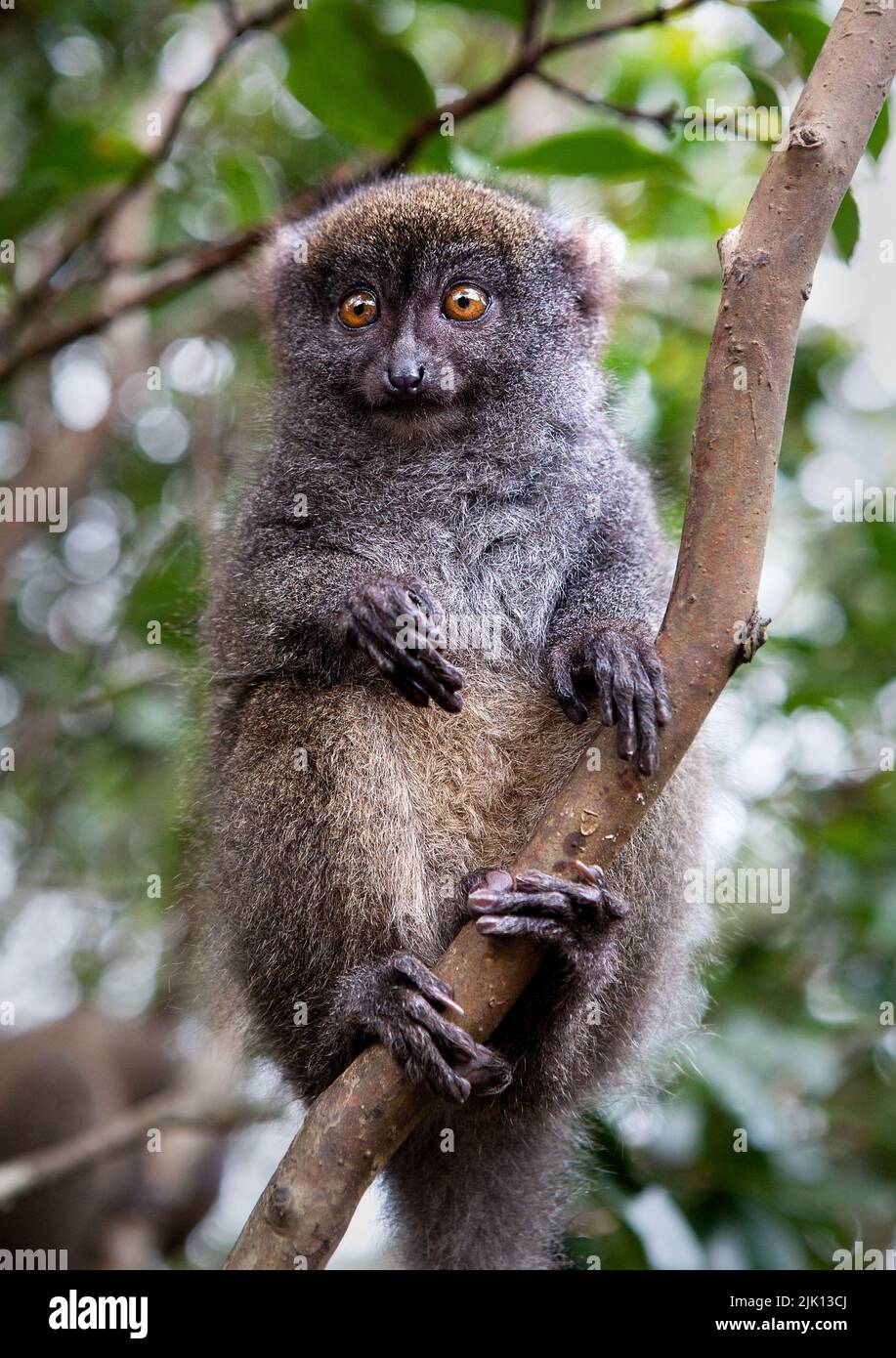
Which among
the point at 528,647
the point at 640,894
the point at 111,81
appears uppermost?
the point at 111,81

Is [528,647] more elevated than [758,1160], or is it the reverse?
[528,647]

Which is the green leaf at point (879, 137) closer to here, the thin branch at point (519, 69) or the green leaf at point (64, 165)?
the thin branch at point (519, 69)

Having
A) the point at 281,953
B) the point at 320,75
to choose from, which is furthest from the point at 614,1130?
the point at 320,75

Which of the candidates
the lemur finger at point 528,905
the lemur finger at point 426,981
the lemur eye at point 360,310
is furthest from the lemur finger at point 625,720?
the lemur eye at point 360,310

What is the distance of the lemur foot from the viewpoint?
3744 millimetres

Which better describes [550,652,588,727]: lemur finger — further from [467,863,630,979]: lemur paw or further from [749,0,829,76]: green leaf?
[749,0,829,76]: green leaf

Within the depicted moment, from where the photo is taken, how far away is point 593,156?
5.77 metres

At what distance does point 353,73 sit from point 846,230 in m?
2.26

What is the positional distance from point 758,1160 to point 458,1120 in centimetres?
172

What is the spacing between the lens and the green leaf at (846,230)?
5.11 m

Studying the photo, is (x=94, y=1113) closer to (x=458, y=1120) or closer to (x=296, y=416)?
(x=458, y=1120)

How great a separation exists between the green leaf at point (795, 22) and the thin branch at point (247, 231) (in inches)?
19.8

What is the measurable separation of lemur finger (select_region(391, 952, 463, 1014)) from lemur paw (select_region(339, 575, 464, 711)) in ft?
2.63

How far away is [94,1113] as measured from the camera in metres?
8.39
